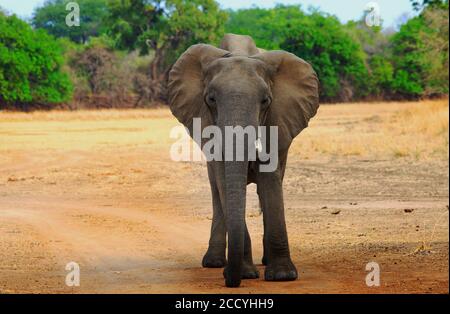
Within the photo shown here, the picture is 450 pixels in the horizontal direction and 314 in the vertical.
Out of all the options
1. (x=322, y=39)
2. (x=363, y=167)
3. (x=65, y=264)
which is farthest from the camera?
(x=322, y=39)

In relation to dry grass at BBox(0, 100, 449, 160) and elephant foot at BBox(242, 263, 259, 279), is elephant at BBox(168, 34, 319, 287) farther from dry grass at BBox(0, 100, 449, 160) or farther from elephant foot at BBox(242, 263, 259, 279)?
dry grass at BBox(0, 100, 449, 160)

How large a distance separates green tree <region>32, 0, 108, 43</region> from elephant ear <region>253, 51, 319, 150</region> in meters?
64.2

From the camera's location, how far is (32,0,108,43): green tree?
74.2 m

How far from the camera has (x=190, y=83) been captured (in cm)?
923

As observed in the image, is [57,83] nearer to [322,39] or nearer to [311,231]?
[322,39]

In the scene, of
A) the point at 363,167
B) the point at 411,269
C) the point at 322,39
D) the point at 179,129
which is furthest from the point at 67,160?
the point at 322,39

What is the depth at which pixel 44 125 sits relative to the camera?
106 ft

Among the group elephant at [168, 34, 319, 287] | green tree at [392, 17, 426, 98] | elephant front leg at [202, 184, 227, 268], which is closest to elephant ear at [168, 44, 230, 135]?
elephant at [168, 34, 319, 287]

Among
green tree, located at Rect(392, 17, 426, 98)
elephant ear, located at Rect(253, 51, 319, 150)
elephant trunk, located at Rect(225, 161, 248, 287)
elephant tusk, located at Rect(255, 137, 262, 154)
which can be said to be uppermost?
elephant ear, located at Rect(253, 51, 319, 150)

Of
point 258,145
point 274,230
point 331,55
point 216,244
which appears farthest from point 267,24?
point 258,145

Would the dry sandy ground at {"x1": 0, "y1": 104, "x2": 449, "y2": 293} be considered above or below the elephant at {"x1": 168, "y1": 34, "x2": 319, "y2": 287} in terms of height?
below

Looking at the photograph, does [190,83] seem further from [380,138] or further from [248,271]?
[380,138]

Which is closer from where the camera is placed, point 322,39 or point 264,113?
point 264,113

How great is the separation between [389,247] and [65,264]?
10.2ft
